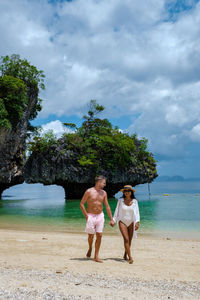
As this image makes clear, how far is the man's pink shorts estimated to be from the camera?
19.8 feet

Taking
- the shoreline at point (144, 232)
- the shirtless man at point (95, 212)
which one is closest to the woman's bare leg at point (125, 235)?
the shirtless man at point (95, 212)

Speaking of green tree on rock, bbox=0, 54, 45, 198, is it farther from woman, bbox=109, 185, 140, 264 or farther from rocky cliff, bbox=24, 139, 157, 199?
woman, bbox=109, 185, 140, 264

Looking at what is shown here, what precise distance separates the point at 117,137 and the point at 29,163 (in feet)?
40.7

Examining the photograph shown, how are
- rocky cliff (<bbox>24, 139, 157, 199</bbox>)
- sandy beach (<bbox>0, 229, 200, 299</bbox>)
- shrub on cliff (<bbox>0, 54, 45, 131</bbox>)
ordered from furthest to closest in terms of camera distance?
rocky cliff (<bbox>24, 139, 157, 199</bbox>), shrub on cliff (<bbox>0, 54, 45, 131</bbox>), sandy beach (<bbox>0, 229, 200, 299</bbox>)

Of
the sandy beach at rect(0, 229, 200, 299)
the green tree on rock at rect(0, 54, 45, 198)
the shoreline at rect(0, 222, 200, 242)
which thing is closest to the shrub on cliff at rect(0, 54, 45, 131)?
the green tree on rock at rect(0, 54, 45, 198)

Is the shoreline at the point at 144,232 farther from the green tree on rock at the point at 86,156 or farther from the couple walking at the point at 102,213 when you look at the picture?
the green tree on rock at the point at 86,156

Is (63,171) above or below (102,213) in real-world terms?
above

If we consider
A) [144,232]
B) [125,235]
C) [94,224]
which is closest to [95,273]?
[94,224]

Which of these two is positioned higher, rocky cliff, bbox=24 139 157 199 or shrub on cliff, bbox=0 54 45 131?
shrub on cliff, bbox=0 54 45 131

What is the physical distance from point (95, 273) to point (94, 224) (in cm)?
121

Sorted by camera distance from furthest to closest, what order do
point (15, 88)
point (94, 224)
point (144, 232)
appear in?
point (15, 88)
point (144, 232)
point (94, 224)

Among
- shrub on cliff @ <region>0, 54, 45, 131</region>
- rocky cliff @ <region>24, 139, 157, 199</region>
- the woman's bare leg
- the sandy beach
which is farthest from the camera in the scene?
rocky cliff @ <region>24, 139, 157, 199</region>

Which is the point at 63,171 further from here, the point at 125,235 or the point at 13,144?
the point at 125,235

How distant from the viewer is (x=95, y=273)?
16.6 ft
